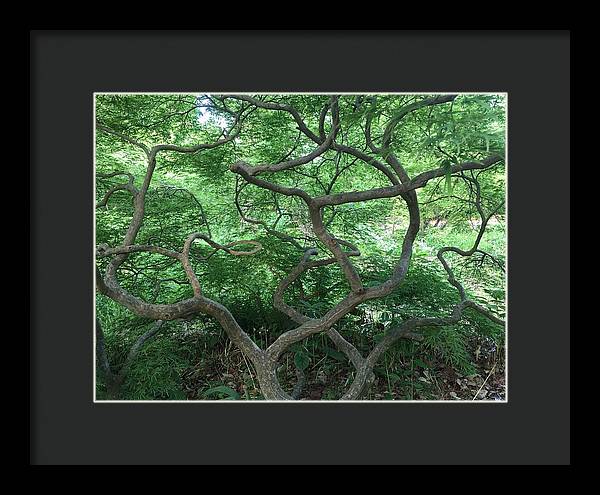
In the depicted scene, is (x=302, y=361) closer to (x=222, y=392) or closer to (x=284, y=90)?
(x=222, y=392)

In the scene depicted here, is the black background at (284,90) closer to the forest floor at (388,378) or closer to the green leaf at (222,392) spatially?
the green leaf at (222,392)

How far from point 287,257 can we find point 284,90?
1.35 m

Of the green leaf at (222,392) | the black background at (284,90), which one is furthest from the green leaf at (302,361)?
the black background at (284,90)

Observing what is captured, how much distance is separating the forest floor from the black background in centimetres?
106

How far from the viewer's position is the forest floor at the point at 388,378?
3107 mm

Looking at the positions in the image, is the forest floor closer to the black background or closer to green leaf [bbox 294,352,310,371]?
green leaf [bbox 294,352,310,371]

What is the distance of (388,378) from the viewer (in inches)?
122

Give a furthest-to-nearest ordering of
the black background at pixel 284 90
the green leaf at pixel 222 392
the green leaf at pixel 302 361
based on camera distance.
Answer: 1. the green leaf at pixel 302 361
2. the green leaf at pixel 222 392
3. the black background at pixel 284 90

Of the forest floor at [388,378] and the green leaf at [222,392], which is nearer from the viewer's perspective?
the green leaf at [222,392]

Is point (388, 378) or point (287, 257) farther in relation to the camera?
point (287, 257)

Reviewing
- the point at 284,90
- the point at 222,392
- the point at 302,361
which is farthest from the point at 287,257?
the point at 284,90
